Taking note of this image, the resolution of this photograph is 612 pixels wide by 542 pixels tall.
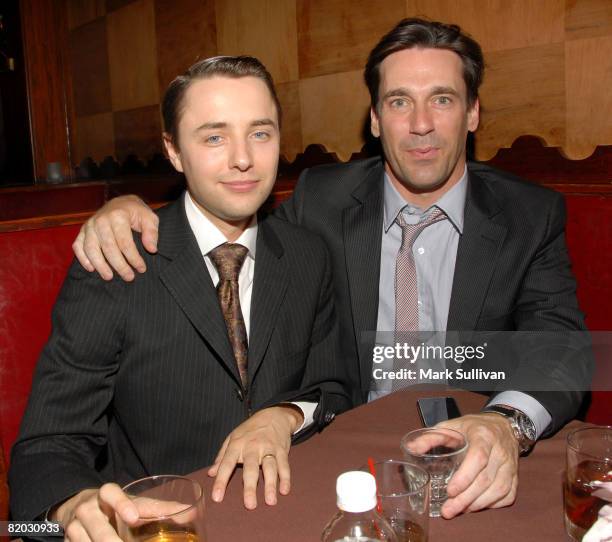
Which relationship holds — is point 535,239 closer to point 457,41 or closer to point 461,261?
point 461,261

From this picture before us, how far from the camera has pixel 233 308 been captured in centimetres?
150

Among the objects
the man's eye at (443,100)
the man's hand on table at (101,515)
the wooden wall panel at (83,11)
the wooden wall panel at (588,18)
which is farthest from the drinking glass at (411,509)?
the wooden wall panel at (83,11)

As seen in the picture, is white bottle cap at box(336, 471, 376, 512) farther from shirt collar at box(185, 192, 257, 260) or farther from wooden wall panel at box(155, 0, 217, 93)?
wooden wall panel at box(155, 0, 217, 93)

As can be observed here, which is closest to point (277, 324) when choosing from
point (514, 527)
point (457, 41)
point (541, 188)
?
point (514, 527)

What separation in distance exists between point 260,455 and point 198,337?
17.3 inches

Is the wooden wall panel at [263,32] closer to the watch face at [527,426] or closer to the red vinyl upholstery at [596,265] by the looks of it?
the red vinyl upholstery at [596,265]

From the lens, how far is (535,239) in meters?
1.87

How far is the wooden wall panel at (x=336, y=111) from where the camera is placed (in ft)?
10.2

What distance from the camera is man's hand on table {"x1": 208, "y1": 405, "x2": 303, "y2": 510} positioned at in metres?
1.00

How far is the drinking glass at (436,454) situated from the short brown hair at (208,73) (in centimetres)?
96

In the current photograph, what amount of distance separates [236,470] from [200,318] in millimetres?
438

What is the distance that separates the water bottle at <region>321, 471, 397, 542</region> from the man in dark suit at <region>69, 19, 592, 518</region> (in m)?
1.11

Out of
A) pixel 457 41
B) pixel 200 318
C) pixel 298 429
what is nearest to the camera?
pixel 298 429

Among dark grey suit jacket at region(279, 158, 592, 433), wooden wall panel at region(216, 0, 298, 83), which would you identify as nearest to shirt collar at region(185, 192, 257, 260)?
dark grey suit jacket at region(279, 158, 592, 433)
